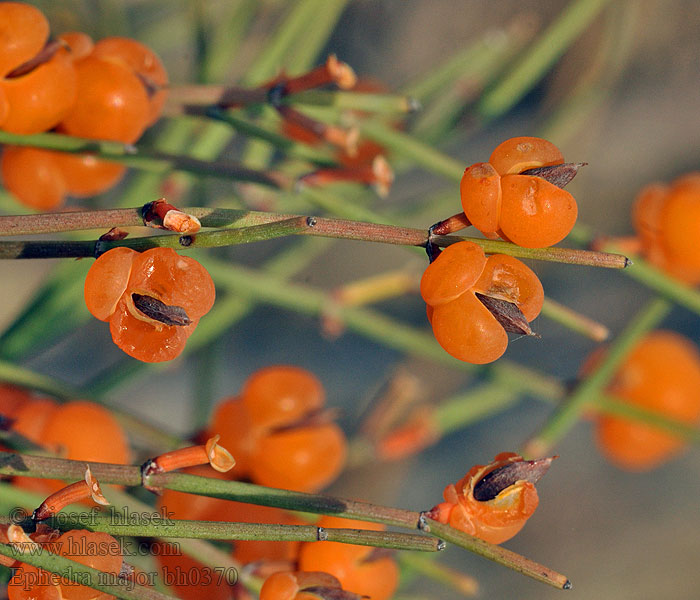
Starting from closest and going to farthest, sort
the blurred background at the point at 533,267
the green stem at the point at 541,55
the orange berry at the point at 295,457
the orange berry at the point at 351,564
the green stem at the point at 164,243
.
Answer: the green stem at the point at 164,243
the orange berry at the point at 351,564
the orange berry at the point at 295,457
the green stem at the point at 541,55
the blurred background at the point at 533,267

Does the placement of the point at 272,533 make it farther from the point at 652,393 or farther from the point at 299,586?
the point at 652,393

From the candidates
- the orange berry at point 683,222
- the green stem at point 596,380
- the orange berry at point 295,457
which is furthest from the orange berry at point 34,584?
the orange berry at point 683,222

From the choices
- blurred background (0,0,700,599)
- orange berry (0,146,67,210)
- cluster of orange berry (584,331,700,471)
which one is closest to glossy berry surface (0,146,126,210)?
orange berry (0,146,67,210)

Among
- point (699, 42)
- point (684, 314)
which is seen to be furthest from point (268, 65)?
point (684, 314)

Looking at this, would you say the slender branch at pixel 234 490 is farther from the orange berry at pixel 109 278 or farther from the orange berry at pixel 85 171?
the orange berry at pixel 85 171

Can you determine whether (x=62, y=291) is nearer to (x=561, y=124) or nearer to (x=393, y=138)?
(x=393, y=138)
